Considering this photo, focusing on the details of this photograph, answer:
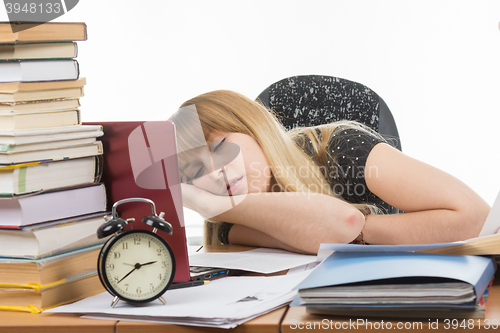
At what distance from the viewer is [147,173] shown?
2.63ft

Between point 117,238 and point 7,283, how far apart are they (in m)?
0.18

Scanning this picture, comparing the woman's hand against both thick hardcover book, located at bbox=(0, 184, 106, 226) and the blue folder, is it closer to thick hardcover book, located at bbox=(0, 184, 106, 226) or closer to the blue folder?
thick hardcover book, located at bbox=(0, 184, 106, 226)

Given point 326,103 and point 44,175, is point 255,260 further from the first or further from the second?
point 326,103

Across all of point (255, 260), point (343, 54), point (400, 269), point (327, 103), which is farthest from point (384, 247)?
point (343, 54)

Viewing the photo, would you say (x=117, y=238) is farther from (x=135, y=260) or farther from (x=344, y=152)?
(x=344, y=152)

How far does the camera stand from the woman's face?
1.23 metres

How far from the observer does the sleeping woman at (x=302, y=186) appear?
113cm

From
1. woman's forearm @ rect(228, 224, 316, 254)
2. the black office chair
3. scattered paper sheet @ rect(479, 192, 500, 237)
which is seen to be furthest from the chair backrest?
scattered paper sheet @ rect(479, 192, 500, 237)

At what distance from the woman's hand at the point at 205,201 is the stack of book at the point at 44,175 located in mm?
379

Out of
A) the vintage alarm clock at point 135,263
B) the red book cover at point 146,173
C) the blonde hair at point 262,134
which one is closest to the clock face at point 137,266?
Answer: the vintage alarm clock at point 135,263

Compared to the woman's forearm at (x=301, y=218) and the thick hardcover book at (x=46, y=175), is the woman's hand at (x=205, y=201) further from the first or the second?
the thick hardcover book at (x=46, y=175)

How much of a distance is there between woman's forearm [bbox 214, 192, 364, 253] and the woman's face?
84 mm

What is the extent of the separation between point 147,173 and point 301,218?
1.46 ft

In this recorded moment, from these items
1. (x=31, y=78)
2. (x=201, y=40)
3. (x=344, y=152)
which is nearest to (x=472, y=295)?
(x=31, y=78)
